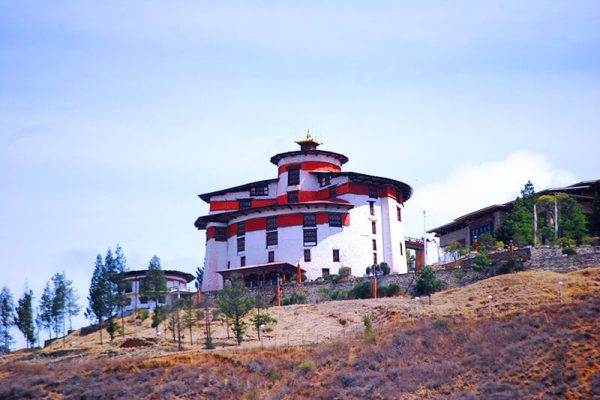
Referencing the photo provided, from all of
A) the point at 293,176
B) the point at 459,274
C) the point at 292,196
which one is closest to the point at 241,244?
the point at 292,196

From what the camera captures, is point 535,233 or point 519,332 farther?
point 535,233

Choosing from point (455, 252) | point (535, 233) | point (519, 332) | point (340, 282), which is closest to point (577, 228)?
point (535, 233)

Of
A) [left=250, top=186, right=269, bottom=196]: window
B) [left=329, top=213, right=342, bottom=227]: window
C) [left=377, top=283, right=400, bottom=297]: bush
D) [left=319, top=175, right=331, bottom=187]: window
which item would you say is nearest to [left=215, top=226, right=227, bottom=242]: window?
[left=250, top=186, right=269, bottom=196]: window

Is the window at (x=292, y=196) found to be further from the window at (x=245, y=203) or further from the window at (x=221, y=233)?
the window at (x=221, y=233)

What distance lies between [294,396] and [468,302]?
689 inches

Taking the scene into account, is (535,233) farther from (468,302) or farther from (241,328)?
(241,328)

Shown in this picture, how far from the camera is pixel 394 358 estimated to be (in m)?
63.6

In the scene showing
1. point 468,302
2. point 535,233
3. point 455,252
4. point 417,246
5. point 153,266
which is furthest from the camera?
point 417,246

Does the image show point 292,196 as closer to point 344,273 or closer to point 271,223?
point 271,223

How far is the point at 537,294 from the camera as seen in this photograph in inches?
2753

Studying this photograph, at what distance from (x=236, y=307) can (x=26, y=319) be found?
83.1ft

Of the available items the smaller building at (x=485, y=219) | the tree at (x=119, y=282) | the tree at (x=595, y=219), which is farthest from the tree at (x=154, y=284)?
the tree at (x=595, y=219)

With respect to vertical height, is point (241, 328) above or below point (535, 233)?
below

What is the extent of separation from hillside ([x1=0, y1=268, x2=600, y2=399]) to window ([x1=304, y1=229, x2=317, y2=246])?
17.4 metres
